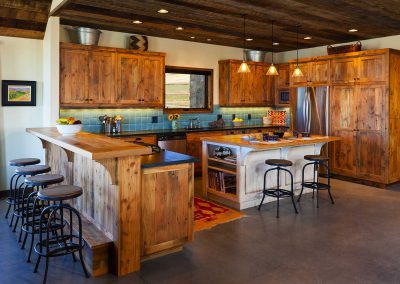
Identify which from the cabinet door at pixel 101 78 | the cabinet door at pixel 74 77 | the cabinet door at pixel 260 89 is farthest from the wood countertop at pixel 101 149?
the cabinet door at pixel 260 89

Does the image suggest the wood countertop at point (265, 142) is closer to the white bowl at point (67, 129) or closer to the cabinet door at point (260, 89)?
the white bowl at point (67, 129)

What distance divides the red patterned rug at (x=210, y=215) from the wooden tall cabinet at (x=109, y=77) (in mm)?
2335

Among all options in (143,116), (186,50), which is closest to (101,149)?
(143,116)

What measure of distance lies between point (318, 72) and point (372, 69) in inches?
43.3

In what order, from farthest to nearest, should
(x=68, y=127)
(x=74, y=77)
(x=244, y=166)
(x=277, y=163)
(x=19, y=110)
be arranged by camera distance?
(x=74, y=77), (x=19, y=110), (x=244, y=166), (x=277, y=163), (x=68, y=127)

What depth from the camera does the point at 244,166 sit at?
16.1 ft

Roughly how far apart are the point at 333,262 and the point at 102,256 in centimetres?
211

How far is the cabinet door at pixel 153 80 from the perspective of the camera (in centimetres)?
646

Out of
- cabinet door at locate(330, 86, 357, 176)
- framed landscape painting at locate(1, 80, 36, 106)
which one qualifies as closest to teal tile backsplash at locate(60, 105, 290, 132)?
framed landscape painting at locate(1, 80, 36, 106)

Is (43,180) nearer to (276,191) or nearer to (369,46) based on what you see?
(276,191)

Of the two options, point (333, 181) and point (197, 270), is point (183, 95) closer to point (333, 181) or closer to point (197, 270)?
point (333, 181)

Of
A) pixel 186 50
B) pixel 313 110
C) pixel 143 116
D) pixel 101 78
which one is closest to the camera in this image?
pixel 101 78

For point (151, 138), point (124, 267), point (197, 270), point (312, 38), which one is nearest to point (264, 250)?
point (197, 270)

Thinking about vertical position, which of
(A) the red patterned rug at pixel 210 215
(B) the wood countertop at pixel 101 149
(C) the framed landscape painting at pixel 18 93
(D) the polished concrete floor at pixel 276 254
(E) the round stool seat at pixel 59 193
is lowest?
(D) the polished concrete floor at pixel 276 254
